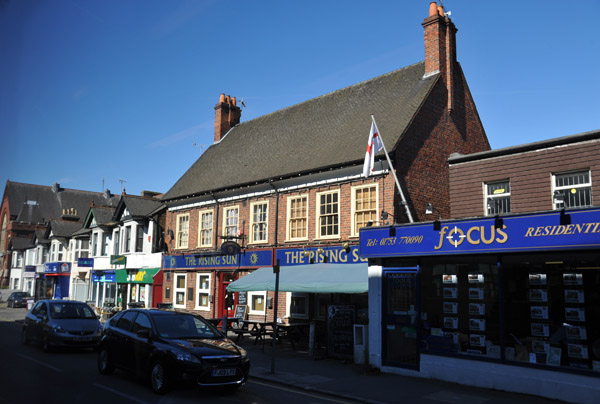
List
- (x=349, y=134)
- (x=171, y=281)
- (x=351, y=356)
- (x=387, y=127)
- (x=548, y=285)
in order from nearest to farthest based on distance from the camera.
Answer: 1. (x=548, y=285)
2. (x=351, y=356)
3. (x=387, y=127)
4. (x=349, y=134)
5. (x=171, y=281)

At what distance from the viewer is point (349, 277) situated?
1517 cm

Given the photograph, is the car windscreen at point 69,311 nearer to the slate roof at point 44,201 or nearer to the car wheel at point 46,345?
the car wheel at point 46,345

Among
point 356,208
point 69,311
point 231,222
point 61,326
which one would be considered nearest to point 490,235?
point 356,208

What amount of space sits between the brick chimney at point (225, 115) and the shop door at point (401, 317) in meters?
19.7

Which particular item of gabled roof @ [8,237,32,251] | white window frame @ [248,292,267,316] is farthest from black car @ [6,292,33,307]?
white window frame @ [248,292,267,316]

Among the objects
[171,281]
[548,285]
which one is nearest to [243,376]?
[548,285]

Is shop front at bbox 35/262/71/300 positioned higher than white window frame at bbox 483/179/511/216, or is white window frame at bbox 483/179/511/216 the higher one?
white window frame at bbox 483/179/511/216

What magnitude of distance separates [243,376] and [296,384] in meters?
2.01

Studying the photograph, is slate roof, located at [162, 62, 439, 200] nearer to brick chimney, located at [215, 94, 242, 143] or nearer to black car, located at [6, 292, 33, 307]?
brick chimney, located at [215, 94, 242, 143]

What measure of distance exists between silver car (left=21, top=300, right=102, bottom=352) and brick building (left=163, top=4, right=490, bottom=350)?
7.01 meters

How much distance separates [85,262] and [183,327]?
29.9m

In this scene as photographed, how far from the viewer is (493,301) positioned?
38.0 ft

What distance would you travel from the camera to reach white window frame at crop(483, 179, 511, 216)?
642 inches

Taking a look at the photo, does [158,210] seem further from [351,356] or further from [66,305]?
[351,356]
